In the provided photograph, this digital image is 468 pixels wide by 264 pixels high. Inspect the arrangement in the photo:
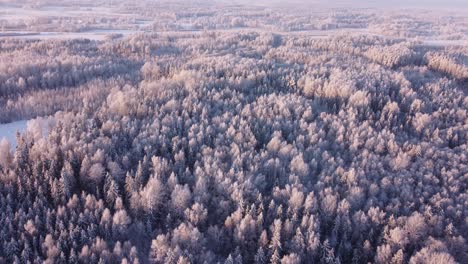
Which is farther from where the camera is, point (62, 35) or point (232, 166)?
A: point (62, 35)

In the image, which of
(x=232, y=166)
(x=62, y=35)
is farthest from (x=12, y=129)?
(x=62, y=35)

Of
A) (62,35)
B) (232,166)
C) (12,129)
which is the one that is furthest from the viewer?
(62,35)

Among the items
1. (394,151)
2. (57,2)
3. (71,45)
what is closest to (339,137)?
(394,151)

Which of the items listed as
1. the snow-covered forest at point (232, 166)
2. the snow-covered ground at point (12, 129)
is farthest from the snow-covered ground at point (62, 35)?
the snow-covered ground at point (12, 129)

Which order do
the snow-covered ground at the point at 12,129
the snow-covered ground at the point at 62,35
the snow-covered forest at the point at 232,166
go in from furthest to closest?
1. the snow-covered ground at the point at 62,35
2. the snow-covered ground at the point at 12,129
3. the snow-covered forest at the point at 232,166

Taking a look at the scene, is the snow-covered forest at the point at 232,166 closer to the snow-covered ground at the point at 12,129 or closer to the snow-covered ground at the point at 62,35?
the snow-covered ground at the point at 12,129

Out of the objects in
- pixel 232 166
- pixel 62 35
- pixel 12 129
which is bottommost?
pixel 232 166

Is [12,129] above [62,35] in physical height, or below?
below

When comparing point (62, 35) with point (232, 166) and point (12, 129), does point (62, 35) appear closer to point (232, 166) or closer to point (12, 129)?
point (12, 129)

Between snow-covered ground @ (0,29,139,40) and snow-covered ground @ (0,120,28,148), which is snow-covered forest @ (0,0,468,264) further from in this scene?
snow-covered ground @ (0,29,139,40)
